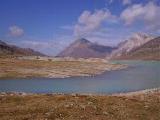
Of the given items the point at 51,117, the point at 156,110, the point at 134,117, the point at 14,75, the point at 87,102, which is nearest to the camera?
the point at 51,117

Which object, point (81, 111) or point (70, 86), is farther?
point (70, 86)

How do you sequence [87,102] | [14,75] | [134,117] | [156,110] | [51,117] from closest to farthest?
[51,117]
[134,117]
[156,110]
[87,102]
[14,75]

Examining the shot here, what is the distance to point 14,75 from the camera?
142 meters

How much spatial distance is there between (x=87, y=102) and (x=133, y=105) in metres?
6.47

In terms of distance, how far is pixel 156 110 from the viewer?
42.0m

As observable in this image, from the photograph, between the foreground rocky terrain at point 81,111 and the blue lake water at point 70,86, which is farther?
the blue lake water at point 70,86

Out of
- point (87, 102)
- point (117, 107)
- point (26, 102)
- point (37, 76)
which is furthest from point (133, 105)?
point (37, 76)

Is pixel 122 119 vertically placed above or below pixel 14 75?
below

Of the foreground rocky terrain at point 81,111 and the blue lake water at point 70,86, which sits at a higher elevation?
the blue lake water at point 70,86

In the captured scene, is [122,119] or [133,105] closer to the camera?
[122,119]

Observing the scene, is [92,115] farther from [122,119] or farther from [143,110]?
[143,110]

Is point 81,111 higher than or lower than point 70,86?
lower

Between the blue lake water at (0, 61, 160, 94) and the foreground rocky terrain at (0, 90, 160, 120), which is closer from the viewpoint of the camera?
the foreground rocky terrain at (0, 90, 160, 120)

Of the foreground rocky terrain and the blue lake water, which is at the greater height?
the blue lake water
